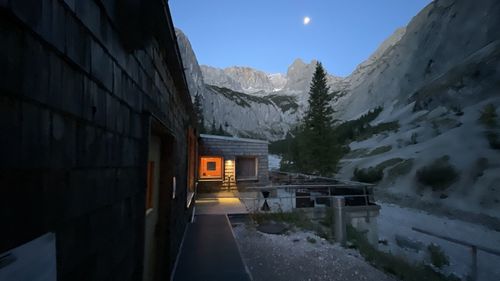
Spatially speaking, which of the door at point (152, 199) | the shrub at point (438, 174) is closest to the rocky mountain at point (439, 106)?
the shrub at point (438, 174)

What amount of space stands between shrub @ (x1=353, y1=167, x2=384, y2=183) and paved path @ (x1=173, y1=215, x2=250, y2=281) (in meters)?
20.2

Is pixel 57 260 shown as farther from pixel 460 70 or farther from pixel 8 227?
pixel 460 70

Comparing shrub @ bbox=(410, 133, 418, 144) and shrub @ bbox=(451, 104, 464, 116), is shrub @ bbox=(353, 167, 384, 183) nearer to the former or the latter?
shrub @ bbox=(410, 133, 418, 144)

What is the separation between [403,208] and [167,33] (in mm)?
20106

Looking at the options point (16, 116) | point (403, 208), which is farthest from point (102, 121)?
point (403, 208)

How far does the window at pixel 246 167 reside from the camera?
1588 cm

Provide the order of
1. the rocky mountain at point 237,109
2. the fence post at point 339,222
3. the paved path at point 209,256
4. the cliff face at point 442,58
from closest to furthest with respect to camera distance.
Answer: the paved path at point 209,256 < the fence post at point 339,222 < the cliff face at point 442,58 < the rocky mountain at point 237,109

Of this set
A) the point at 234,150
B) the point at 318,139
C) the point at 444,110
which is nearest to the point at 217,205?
the point at 234,150

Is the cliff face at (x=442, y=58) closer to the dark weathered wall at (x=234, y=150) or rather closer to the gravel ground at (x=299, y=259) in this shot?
the dark weathered wall at (x=234, y=150)

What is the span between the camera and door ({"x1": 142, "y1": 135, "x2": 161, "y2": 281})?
11.6ft

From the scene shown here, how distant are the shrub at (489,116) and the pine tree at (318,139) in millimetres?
13547

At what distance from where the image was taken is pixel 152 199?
377cm

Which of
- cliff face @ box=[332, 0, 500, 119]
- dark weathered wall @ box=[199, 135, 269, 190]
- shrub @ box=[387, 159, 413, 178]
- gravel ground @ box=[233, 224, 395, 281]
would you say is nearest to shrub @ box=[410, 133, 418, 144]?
shrub @ box=[387, 159, 413, 178]

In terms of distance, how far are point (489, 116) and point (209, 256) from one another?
28071 mm
